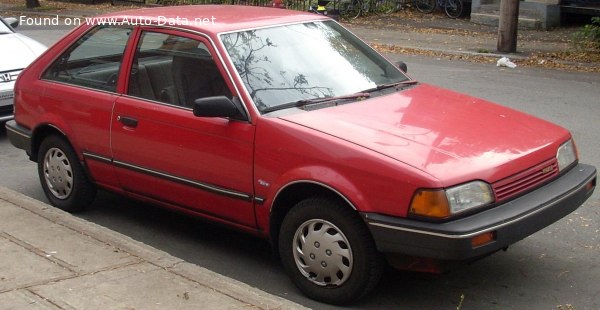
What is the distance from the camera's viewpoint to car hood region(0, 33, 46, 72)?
9.27 meters

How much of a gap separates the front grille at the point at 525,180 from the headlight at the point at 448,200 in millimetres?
130

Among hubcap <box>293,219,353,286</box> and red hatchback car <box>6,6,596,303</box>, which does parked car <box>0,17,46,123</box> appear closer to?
red hatchback car <box>6,6,596,303</box>

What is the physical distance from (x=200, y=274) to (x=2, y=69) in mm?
5388

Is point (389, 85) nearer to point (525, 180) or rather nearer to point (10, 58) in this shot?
point (525, 180)

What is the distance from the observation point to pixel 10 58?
9367 millimetres

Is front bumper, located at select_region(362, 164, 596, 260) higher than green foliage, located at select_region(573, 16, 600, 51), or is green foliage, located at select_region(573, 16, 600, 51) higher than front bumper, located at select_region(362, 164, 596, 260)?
front bumper, located at select_region(362, 164, 596, 260)

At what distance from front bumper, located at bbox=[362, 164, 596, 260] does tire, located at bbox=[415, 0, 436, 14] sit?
19.8 m

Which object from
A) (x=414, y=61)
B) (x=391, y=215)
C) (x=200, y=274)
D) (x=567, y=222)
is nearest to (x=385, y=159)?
(x=391, y=215)

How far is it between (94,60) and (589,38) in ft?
38.9

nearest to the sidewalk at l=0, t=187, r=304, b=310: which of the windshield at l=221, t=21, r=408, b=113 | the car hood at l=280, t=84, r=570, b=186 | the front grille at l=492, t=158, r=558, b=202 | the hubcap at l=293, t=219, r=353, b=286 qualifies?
the hubcap at l=293, t=219, r=353, b=286

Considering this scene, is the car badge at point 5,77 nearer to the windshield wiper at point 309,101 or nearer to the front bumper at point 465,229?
the windshield wiper at point 309,101

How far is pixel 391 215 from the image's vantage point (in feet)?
14.3

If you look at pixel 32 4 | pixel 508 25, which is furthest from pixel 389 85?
pixel 32 4

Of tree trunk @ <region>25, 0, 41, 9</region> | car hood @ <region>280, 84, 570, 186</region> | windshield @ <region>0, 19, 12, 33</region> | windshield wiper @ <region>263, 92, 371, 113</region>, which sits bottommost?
tree trunk @ <region>25, 0, 41, 9</region>
